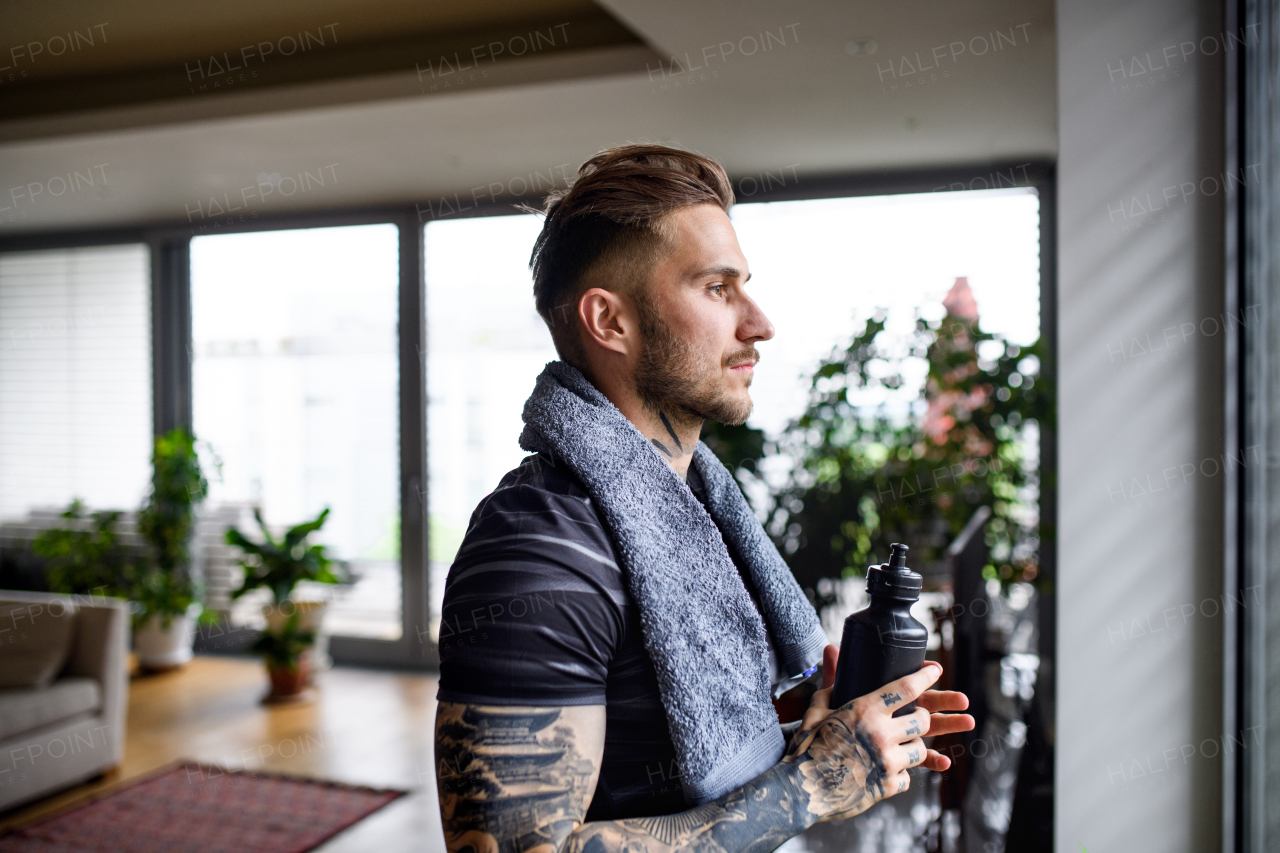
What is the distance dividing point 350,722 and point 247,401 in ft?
6.86

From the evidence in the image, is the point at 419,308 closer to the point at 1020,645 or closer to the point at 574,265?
the point at 1020,645

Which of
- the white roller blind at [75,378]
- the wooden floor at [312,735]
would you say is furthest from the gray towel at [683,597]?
the white roller blind at [75,378]

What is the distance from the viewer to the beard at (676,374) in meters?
1.00

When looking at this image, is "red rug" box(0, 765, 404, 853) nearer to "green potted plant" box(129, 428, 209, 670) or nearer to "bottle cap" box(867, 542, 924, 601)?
"green potted plant" box(129, 428, 209, 670)

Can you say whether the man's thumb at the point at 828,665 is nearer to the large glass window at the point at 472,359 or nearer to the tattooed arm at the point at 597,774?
the tattooed arm at the point at 597,774

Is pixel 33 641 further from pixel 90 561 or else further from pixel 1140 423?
pixel 1140 423

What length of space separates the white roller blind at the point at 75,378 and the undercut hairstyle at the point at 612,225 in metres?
4.91

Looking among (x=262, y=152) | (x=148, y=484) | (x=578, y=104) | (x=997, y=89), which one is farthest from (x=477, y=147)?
(x=148, y=484)

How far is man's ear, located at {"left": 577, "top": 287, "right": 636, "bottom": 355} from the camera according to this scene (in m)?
1.01

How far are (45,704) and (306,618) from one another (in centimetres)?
133

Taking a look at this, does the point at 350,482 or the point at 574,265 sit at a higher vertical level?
the point at 574,265

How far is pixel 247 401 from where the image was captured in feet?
16.2

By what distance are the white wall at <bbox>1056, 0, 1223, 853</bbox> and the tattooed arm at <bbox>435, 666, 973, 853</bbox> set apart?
1167mm

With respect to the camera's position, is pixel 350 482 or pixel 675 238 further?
pixel 350 482
